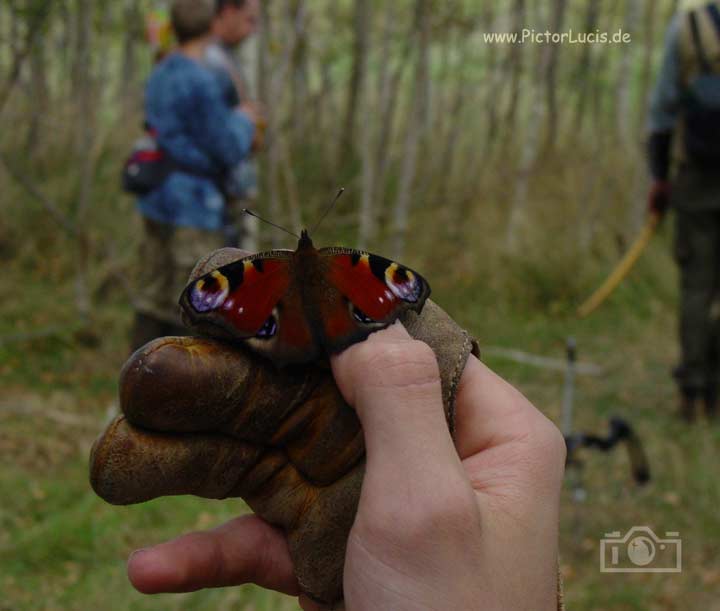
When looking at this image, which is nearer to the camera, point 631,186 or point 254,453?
point 254,453

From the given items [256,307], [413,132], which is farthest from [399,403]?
[413,132]

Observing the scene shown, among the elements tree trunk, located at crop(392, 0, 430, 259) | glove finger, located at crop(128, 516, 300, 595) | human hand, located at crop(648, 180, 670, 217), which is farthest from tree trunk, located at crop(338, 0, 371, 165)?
glove finger, located at crop(128, 516, 300, 595)

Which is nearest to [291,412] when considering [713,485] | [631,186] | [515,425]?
[515,425]

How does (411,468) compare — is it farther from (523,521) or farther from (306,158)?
(306,158)

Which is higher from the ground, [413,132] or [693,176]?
[693,176]

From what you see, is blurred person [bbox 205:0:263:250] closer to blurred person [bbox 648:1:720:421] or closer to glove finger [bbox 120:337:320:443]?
blurred person [bbox 648:1:720:421]

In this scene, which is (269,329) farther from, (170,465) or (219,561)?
(219,561)
